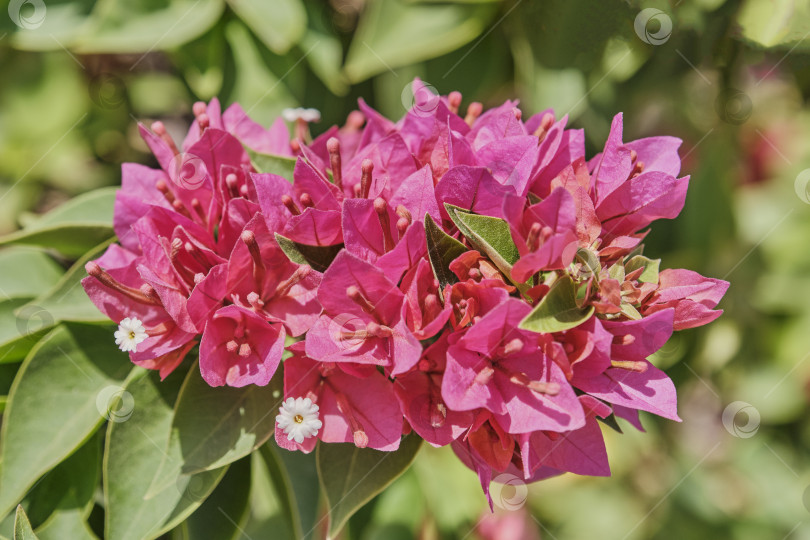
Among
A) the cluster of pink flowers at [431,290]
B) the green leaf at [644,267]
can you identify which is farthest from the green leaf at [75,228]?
the green leaf at [644,267]

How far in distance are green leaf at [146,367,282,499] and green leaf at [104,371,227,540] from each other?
3 centimetres

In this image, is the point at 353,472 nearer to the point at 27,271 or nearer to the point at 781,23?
the point at 27,271

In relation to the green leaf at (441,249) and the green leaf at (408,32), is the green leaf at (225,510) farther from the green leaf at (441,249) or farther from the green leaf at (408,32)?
the green leaf at (408,32)

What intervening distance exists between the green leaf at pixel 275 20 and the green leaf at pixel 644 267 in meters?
0.59

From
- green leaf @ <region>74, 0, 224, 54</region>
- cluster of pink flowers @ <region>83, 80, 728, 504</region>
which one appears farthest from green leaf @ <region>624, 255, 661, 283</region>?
green leaf @ <region>74, 0, 224, 54</region>

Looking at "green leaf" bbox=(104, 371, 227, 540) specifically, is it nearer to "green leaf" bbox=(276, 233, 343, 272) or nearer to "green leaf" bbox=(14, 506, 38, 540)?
"green leaf" bbox=(14, 506, 38, 540)

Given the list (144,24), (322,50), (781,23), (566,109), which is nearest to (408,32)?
(322,50)

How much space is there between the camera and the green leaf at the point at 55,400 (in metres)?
0.72

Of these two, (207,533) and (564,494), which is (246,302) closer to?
(207,533)

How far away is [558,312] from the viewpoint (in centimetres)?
59

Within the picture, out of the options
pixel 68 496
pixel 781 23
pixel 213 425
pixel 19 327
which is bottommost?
pixel 68 496

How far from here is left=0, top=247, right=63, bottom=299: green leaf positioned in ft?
2.97

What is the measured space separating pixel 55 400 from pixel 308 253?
1.16 ft

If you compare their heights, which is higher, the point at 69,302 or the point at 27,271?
the point at 69,302
